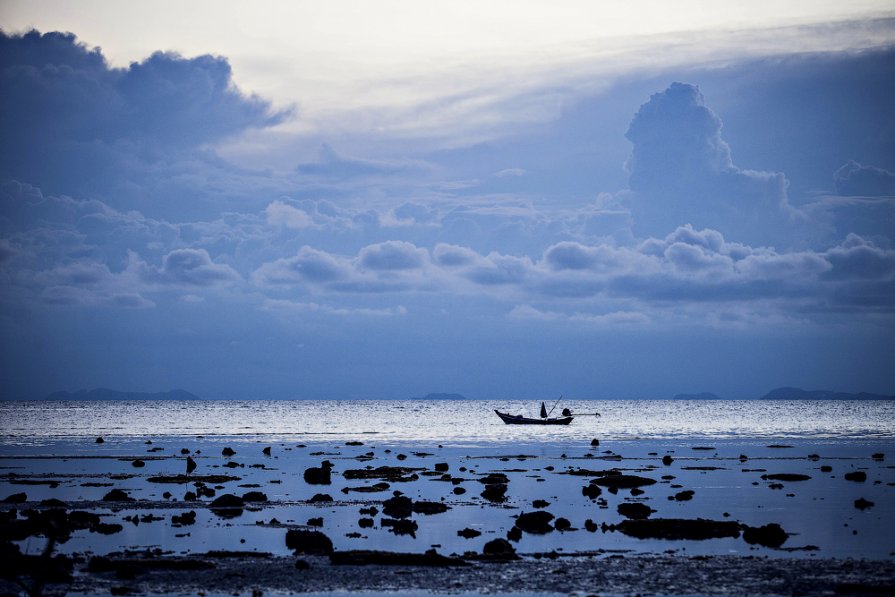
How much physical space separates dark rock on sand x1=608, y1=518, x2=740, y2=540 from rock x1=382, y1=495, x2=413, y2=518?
13.1 meters

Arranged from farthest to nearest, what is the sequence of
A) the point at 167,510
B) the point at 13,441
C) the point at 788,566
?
1. the point at 13,441
2. the point at 167,510
3. the point at 788,566

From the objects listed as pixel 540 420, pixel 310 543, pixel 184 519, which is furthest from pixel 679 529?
pixel 540 420

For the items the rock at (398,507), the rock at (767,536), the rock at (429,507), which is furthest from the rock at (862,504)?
the rock at (398,507)

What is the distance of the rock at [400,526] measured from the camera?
49.7 meters

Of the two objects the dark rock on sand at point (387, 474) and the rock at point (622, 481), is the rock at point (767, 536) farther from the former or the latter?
the dark rock on sand at point (387, 474)

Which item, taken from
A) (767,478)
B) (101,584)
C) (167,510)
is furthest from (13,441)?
(101,584)

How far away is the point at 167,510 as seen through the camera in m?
58.0

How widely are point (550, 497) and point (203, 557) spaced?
1156 inches

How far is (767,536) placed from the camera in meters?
45.7

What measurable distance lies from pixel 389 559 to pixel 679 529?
1587cm

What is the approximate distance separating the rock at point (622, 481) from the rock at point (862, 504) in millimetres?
16158

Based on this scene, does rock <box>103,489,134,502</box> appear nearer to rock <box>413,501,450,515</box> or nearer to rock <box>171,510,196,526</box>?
rock <box>171,510,196,526</box>

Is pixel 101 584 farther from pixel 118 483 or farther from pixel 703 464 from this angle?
pixel 703 464

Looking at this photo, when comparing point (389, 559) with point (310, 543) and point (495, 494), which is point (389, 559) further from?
point (495, 494)
